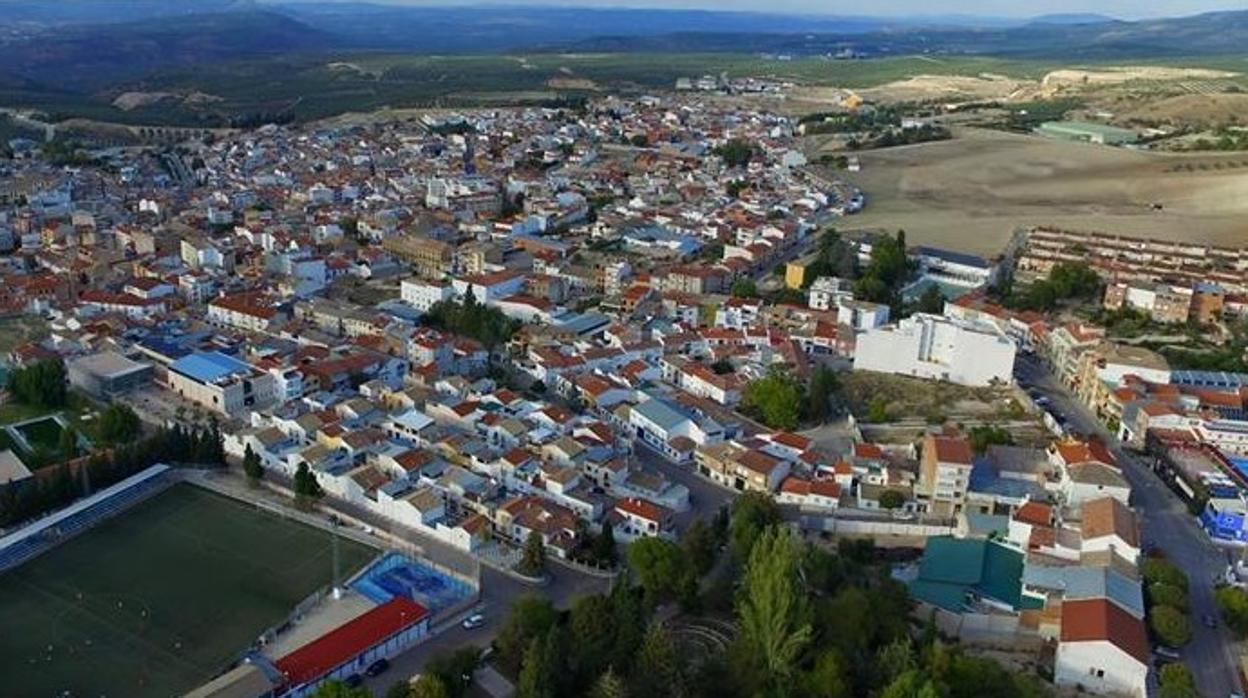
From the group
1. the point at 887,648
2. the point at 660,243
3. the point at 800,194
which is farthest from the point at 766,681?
the point at 800,194

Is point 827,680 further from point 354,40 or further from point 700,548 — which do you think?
point 354,40

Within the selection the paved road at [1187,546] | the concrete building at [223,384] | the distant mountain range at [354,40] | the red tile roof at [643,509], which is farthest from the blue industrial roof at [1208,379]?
the distant mountain range at [354,40]

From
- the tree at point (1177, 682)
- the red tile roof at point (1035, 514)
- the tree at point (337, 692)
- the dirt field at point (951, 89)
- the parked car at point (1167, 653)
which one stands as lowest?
the parked car at point (1167, 653)

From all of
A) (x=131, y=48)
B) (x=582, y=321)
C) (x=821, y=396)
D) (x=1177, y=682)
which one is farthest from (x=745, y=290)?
(x=131, y=48)

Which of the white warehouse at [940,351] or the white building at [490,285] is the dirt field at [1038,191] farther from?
the white building at [490,285]

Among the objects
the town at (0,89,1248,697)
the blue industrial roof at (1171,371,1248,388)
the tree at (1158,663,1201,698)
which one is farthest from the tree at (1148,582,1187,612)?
the blue industrial roof at (1171,371,1248,388)

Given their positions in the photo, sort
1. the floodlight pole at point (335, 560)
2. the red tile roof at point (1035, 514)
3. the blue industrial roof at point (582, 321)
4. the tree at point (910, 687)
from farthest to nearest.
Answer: the blue industrial roof at point (582, 321), the red tile roof at point (1035, 514), the floodlight pole at point (335, 560), the tree at point (910, 687)

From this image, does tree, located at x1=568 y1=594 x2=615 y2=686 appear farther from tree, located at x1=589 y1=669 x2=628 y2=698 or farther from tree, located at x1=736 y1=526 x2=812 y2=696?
tree, located at x1=736 y1=526 x2=812 y2=696
